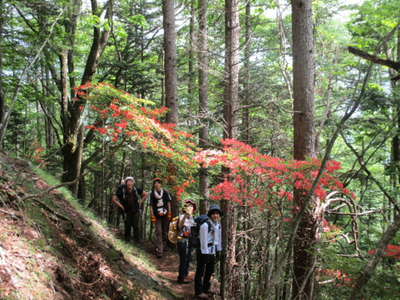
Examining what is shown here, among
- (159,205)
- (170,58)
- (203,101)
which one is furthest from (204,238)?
(203,101)

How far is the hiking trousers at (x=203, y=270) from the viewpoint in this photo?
6145mm

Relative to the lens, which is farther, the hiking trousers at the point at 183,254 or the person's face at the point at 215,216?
the hiking trousers at the point at 183,254

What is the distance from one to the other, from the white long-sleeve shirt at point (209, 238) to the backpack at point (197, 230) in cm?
7

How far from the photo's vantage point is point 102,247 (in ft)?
20.1

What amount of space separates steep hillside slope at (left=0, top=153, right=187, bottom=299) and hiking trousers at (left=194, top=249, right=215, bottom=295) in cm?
49

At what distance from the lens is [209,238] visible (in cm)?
614

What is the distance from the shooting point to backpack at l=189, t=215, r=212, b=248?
242 inches

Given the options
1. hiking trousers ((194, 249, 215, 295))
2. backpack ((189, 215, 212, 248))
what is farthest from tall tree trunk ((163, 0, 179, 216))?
hiking trousers ((194, 249, 215, 295))

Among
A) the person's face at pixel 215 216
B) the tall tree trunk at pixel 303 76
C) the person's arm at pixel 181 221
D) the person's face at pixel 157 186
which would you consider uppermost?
the tall tree trunk at pixel 303 76

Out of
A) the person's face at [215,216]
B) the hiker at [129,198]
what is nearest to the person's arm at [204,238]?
the person's face at [215,216]

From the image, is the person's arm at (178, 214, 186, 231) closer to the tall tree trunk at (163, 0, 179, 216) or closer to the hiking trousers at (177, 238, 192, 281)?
the hiking trousers at (177, 238, 192, 281)

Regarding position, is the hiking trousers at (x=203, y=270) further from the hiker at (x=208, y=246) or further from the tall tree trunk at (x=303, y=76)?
the tall tree trunk at (x=303, y=76)

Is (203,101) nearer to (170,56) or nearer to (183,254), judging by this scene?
(170,56)

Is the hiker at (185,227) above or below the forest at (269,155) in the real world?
below
